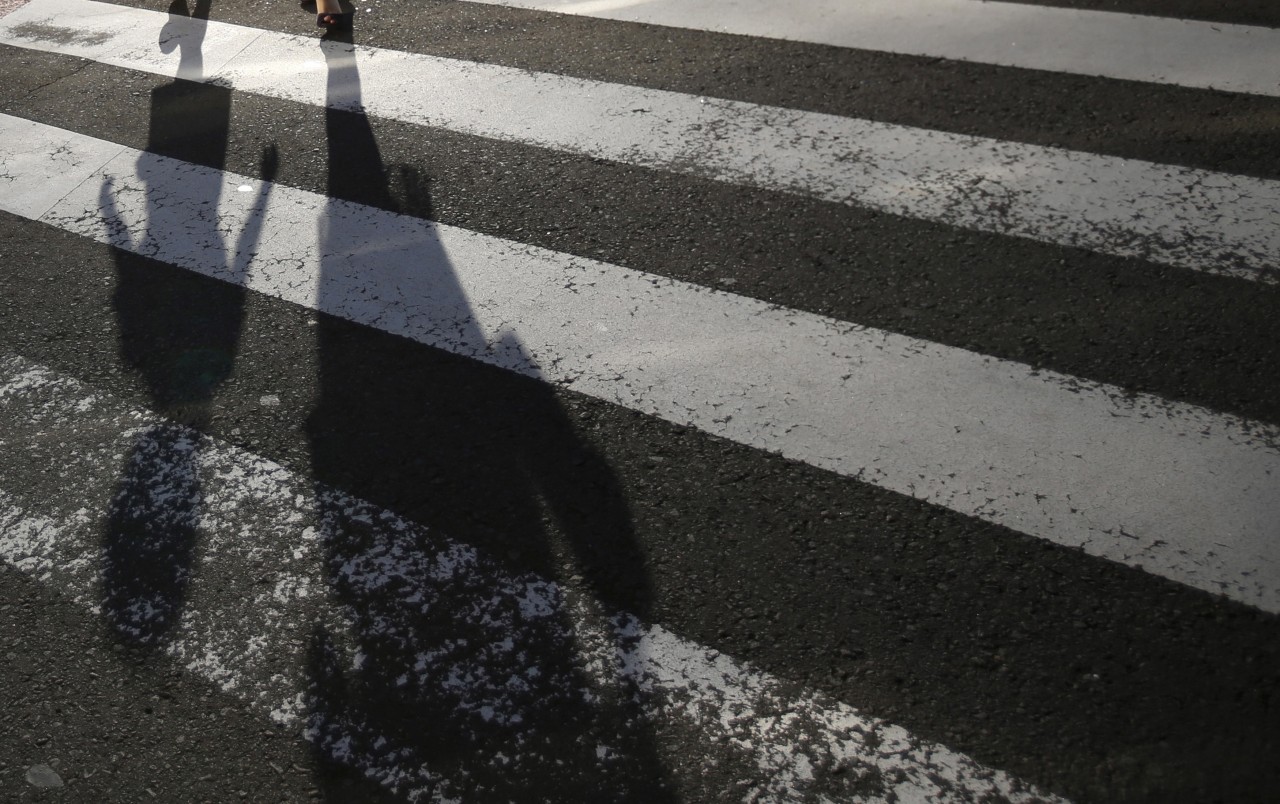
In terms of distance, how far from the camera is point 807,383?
10.4 feet

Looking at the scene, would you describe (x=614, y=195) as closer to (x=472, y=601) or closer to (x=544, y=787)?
(x=472, y=601)

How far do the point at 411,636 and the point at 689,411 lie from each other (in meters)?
1.05

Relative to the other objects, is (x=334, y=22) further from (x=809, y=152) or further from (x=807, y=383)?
(x=807, y=383)

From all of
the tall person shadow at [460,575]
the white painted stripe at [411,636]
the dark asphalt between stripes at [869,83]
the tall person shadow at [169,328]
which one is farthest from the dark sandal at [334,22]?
the white painted stripe at [411,636]

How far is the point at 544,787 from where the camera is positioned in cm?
226

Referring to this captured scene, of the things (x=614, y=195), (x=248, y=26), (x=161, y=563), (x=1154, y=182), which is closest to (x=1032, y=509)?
(x=1154, y=182)

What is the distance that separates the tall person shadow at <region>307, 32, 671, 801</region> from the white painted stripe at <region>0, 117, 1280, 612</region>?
0.09 metres

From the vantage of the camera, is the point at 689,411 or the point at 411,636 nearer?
the point at 411,636

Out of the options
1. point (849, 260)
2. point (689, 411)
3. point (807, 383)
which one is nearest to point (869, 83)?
point (849, 260)

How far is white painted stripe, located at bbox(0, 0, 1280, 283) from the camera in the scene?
3623 millimetres

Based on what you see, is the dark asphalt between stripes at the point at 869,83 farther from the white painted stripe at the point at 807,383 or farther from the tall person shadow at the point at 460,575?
the tall person shadow at the point at 460,575

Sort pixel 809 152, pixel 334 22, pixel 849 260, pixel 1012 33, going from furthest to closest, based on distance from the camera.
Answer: pixel 334 22 → pixel 1012 33 → pixel 809 152 → pixel 849 260

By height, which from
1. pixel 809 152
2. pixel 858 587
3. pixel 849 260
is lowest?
pixel 858 587

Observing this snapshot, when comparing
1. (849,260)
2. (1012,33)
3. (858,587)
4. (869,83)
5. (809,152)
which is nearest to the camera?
(858,587)
